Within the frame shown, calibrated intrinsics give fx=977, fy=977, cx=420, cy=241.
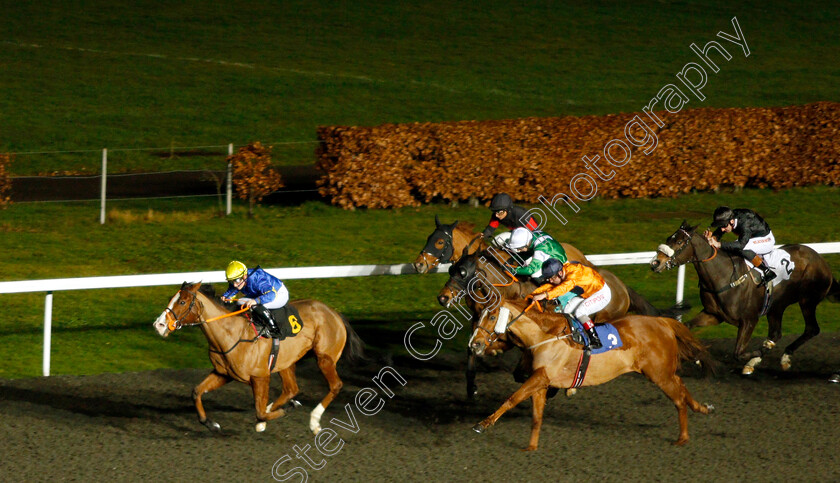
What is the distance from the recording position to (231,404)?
784 cm

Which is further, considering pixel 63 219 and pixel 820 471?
pixel 63 219

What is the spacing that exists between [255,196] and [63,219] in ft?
9.67

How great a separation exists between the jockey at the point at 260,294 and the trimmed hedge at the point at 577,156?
8.03 metres

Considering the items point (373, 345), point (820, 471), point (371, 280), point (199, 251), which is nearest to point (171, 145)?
point (199, 251)

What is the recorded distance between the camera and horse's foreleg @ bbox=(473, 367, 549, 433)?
22.4 feet

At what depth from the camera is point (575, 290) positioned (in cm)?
789

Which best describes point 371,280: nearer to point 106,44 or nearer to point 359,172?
point 359,172

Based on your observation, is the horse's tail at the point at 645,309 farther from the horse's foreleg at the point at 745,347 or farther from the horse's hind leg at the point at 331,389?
the horse's hind leg at the point at 331,389

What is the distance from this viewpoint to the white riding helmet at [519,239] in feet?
27.9

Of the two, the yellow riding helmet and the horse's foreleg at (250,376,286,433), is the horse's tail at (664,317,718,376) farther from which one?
the yellow riding helmet

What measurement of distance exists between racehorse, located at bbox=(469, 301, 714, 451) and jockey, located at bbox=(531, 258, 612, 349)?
24cm

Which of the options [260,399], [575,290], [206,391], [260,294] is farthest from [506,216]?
[206,391]

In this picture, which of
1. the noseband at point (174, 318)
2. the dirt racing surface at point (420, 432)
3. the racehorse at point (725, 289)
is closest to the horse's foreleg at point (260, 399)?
the dirt racing surface at point (420, 432)

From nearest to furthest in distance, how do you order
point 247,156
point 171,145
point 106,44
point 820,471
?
point 820,471 → point 247,156 → point 171,145 → point 106,44
